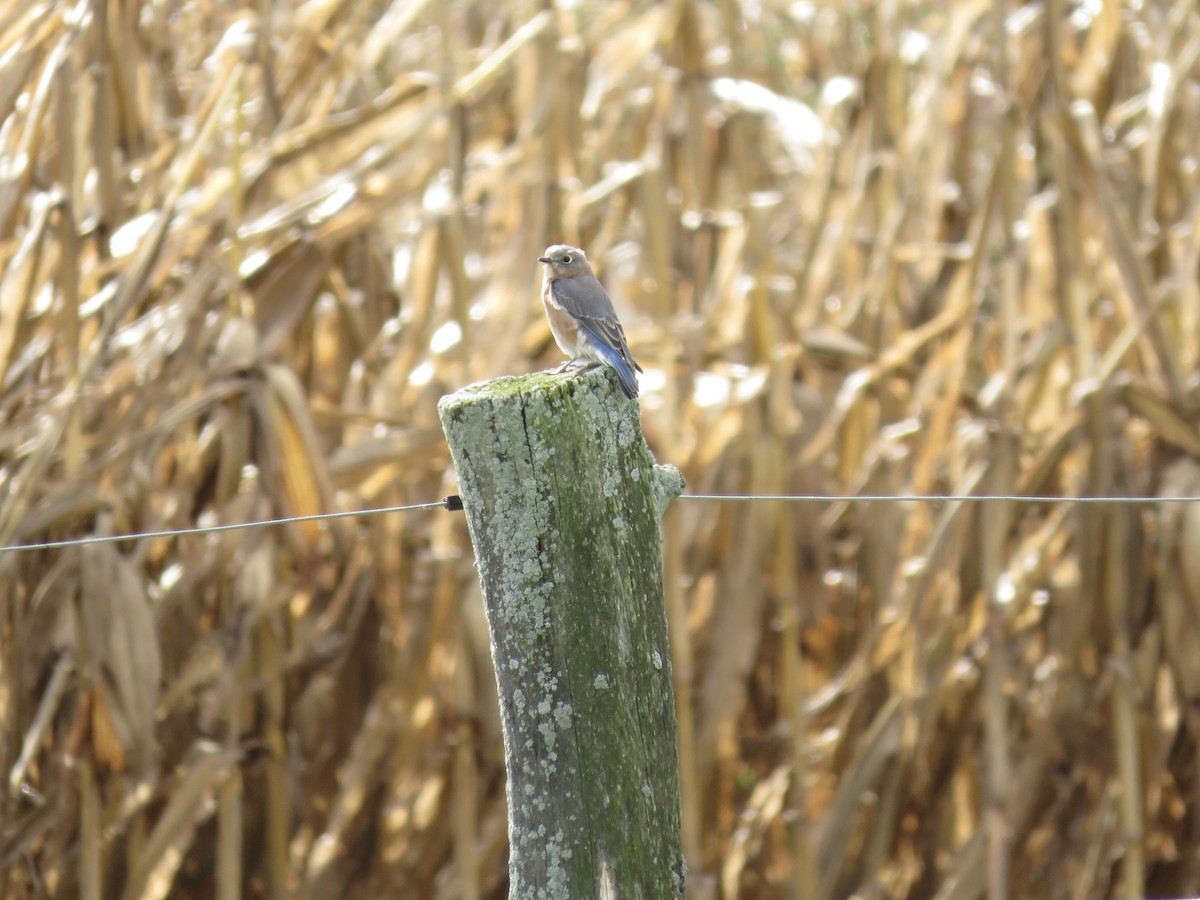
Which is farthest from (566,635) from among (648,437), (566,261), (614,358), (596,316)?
(648,437)

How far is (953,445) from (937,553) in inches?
14.6

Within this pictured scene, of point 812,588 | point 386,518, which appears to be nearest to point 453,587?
point 386,518

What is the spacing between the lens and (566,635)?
1.47m

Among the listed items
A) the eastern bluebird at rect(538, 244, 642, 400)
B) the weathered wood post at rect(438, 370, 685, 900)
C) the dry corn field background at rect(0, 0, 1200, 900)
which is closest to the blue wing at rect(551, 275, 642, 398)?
the eastern bluebird at rect(538, 244, 642, 400)

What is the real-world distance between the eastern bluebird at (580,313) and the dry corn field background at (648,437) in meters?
0.22

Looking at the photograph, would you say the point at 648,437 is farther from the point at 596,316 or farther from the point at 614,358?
the point at 614,358

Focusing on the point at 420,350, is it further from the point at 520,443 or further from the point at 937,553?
the point at 520,443

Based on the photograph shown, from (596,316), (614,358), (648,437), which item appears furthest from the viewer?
(648,437)

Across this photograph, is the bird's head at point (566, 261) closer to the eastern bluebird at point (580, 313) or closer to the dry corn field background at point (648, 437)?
the eastern bluebird at point (580, 313)

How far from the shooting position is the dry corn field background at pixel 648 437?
2.95 m

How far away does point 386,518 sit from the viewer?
3.20 m

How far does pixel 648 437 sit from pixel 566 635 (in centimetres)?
188

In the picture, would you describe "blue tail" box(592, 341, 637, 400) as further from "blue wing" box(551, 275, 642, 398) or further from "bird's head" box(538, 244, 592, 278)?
"bird's head" box(538, 244, 592, 278)

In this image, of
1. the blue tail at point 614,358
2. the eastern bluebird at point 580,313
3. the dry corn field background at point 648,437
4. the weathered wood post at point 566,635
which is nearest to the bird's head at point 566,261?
the eastern bluebird at point 580,313
